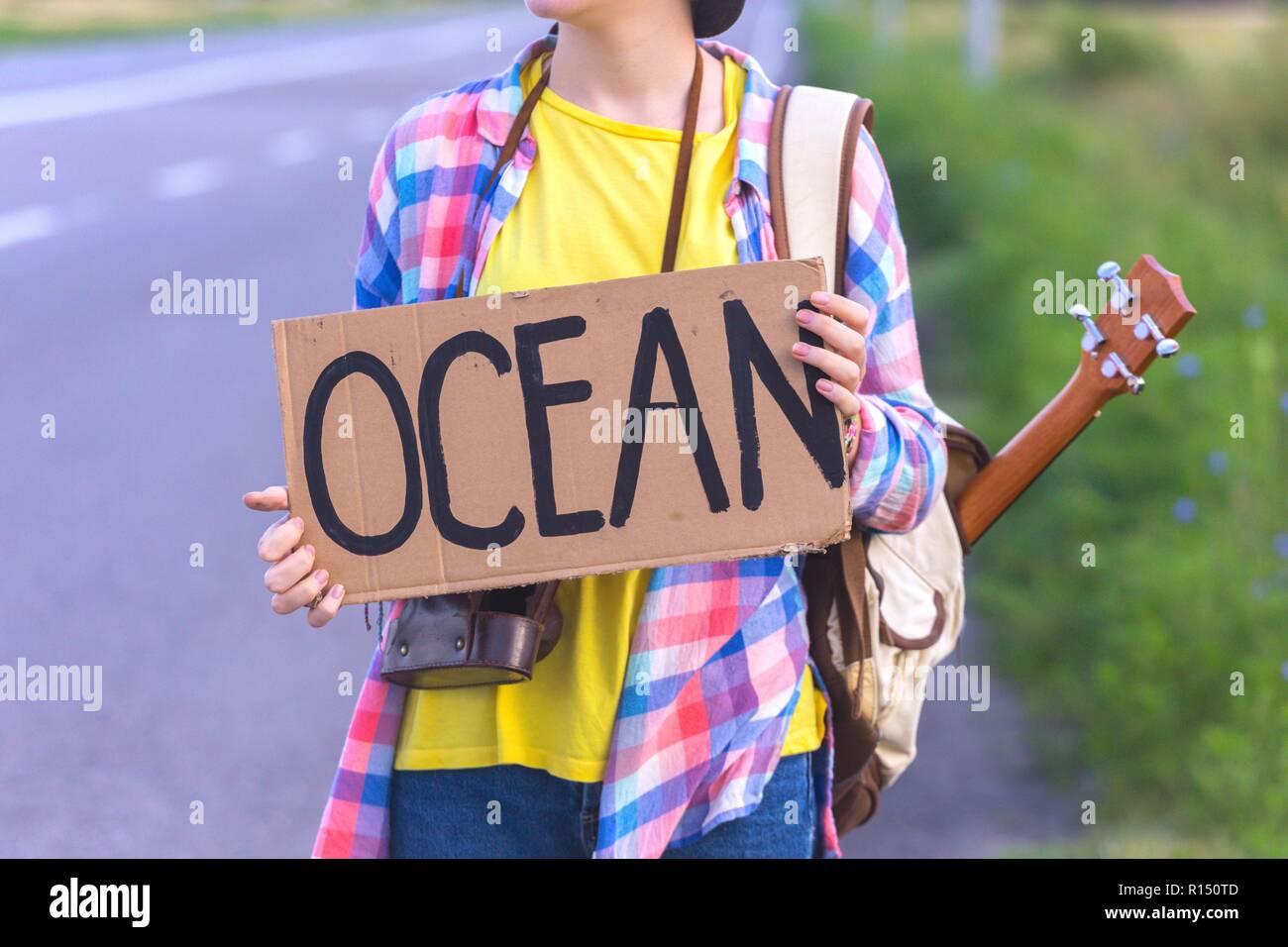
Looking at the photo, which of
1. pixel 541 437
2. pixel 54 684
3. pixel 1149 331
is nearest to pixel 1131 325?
pixel 1149 331

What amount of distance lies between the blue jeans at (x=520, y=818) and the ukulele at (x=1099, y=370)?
0.51 meters

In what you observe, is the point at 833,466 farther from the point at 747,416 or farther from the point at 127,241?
the point at 127,241

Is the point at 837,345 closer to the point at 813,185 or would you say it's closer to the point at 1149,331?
the point at 813,185

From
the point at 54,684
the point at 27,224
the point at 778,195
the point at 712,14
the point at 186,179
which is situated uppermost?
the point at 186,179

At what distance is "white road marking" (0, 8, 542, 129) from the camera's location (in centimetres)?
1628

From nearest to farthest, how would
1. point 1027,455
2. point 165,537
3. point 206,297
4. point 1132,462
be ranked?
point 1027,455 → point 1132,462 → point 165,537 → point 206,297

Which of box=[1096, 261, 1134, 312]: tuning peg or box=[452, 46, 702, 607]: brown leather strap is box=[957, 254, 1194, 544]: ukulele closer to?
box=[1096, 261, 1134, 312]: tuning peg

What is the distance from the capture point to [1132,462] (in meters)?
5.52

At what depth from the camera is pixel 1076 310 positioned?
219 cm

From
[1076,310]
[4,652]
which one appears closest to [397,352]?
[1076,310]

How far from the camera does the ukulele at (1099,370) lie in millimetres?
2189

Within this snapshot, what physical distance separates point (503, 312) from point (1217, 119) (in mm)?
13556

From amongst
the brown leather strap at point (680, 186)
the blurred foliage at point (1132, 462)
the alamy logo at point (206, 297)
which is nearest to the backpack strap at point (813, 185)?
the brown leather strap at point (680, 186)

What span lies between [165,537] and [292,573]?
4.29m
